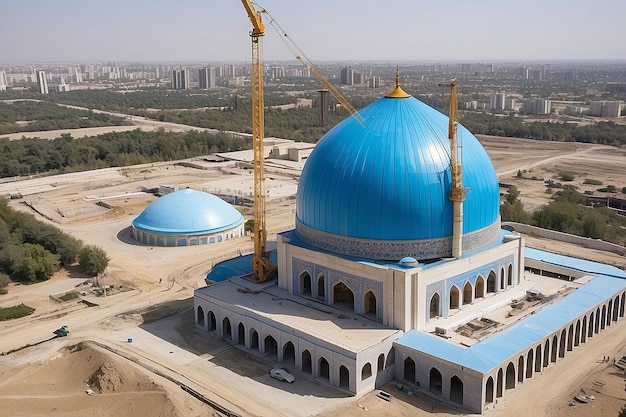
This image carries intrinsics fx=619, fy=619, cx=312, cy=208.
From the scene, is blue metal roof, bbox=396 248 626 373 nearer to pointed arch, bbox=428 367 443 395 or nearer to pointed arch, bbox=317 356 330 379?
pointed arch, bbox=428 367 443 395

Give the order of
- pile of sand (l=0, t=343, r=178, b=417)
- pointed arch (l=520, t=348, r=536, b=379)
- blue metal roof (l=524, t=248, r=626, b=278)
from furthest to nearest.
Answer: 1. blue metal roof (l=524, t=248, r=626, b=278)
2. pointed arch (l=520, t=348, r=536, b=379)
3. pile of sand (l=0, t=343, r=178, b=417)

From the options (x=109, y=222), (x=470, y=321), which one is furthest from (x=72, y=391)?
(x=109, y=222)

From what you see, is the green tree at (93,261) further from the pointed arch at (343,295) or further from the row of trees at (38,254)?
the pointed arch at (343,295)

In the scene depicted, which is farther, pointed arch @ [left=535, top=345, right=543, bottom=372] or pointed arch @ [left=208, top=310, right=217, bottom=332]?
pointed arch @ [left=208, top=310, right=217, bottom=332]

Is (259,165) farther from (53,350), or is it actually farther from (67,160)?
(67,160)

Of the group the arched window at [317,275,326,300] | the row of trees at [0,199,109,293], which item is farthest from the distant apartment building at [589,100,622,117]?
the arched window at [317,275,326,300]

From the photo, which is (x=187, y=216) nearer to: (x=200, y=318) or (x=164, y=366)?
(x=200, y=318)

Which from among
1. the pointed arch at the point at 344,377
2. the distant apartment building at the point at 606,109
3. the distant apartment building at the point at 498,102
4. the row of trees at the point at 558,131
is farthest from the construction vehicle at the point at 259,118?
the distant apartment building at the point at 498,102

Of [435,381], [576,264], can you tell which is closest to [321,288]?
[435,381]
